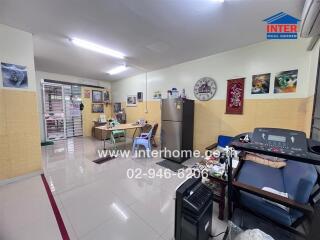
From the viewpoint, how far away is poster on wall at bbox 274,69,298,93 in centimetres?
256

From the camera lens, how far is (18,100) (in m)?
2.63

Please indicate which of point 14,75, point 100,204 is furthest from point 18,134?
point 100,204

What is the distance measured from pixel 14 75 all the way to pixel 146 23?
8.35 ft

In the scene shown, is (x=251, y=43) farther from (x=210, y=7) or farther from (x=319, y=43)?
(x=210, y=7)

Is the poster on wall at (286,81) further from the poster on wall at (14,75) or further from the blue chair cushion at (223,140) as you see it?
the poster on wall at (14,75)

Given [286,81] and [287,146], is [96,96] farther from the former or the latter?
[287,146]

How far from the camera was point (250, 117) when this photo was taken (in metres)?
3.10

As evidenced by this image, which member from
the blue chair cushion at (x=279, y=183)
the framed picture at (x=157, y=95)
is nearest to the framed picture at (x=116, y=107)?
the framed picture at (x=157, y=95)

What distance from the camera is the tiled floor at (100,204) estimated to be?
1.63 meters

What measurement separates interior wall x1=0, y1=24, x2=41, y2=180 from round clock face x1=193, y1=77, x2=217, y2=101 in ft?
12.2

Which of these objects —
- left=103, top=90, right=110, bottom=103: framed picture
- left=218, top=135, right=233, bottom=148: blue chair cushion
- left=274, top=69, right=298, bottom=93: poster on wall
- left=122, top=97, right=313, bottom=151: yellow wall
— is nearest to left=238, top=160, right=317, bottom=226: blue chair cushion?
left=218, top=135, right=233, bottom=148: blue chair cushion

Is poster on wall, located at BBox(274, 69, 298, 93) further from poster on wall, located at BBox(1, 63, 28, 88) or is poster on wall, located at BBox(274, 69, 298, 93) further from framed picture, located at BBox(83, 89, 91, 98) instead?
framed picture, located at BBox(83, 89, 91, 98)

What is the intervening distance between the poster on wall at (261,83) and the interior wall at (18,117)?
4.49 m

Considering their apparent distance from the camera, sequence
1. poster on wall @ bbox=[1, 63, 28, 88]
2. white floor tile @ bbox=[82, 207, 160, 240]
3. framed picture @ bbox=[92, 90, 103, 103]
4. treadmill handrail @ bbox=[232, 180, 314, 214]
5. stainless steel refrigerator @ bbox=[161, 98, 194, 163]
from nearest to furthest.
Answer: treadmill handrail @ bbox=[232, 180, 314, 214] < white floor tile @ bbox=[82, 207, 160, 240] < poster on wall @ bbox=[1, 63, 28, 88] < stainless steel refrigerator @ bbox=[161, 98, 194, 163] < framed picture @ bbox=[92, 90, 103, 103]
